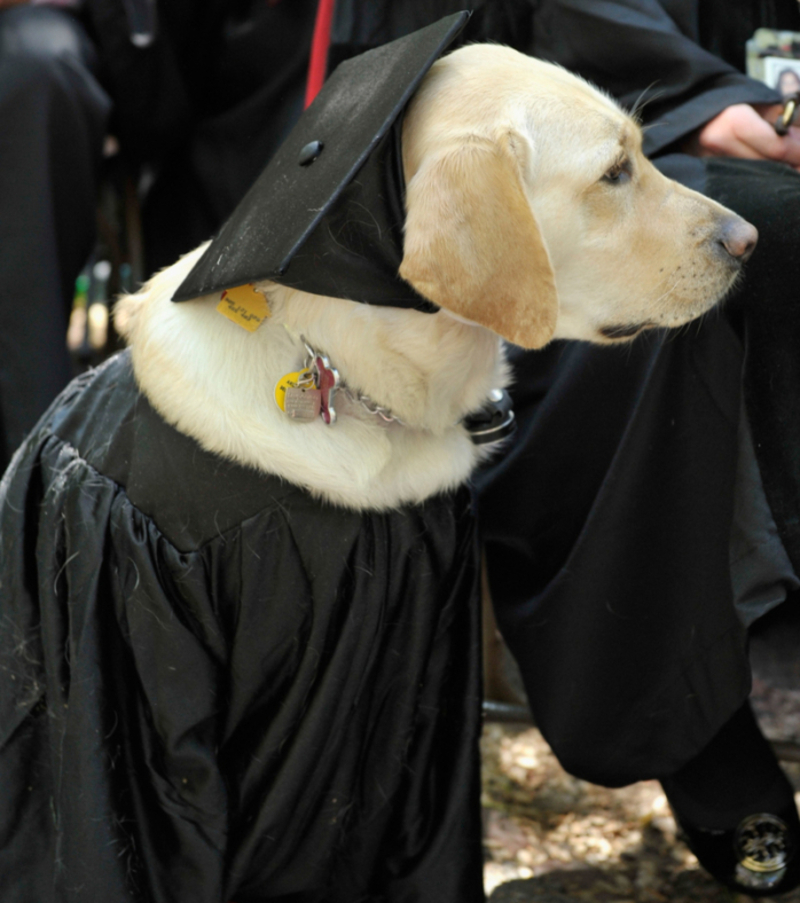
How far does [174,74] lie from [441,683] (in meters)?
1.79

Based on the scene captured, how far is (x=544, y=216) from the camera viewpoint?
1.14 meters

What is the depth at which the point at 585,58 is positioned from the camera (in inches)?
62.7

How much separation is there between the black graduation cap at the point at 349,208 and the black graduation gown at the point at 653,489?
37cm

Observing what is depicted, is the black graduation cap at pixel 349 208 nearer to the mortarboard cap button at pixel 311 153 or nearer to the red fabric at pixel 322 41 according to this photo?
the mortarboard cap button at pixel 311 153

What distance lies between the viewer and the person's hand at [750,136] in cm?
142

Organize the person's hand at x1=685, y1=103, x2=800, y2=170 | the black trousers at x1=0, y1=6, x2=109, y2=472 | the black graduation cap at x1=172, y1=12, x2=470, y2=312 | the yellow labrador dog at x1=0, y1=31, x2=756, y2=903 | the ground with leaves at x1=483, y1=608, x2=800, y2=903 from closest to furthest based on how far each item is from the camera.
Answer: the black graduation cap at x1=172, y1=12, x2=470, y2=312 < the yellow labrador dog at x1=0, y1=31, x2=756, y2=903 < the person's hand at x1=685, y1=103, x2=800, y2=170 < the ground with leaves at x1=483, y1=608, x2=800, y2=903 < the black trousers at x1=0, y1=6, x2=109, y2=472

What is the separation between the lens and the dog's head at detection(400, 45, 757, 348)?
40.1 inches

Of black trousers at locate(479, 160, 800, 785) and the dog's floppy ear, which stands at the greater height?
the dog's floppy ear

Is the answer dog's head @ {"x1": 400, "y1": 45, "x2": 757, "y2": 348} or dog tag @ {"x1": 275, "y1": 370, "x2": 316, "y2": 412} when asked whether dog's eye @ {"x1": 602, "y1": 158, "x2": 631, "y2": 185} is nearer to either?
dog's head @ {"x1": 400, "y1": 45, "x2": 757, "y2": 348}

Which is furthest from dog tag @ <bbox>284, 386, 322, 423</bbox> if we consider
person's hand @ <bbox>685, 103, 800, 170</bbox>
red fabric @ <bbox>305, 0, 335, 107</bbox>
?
person's hand @ <bbox>685, 103, 800, 170</bbox>

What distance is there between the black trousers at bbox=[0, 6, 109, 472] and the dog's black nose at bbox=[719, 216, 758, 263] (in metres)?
1.59

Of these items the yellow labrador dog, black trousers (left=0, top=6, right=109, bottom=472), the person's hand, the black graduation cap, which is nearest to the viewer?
the black graduation cap

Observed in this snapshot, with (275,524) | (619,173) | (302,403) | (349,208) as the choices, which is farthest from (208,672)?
(619,173)

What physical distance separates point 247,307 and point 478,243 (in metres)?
0.31
